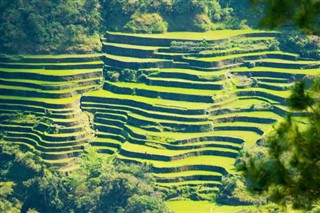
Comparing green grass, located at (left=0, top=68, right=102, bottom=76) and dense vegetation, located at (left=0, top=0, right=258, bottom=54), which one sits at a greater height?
dense vegetation, located at (left=0, top=0, right=258, bottom=54)

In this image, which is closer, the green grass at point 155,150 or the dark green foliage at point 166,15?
the green grass at point 155,150

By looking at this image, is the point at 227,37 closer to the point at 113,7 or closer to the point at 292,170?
the point at 113,7

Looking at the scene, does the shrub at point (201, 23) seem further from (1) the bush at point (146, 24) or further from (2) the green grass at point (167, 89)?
(2) the green grass at point (167, 89)

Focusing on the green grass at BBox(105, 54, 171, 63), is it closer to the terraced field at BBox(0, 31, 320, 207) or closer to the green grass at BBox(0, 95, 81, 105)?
the terraced field at BBox(0, 31, 320, 207)

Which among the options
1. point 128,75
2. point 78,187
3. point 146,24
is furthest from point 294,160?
point 146,24

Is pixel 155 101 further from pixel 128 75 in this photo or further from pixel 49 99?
pixel 49 99

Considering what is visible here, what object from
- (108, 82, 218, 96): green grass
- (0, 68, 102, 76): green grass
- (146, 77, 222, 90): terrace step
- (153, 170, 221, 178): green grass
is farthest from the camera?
(0, 68, 102, 76): green grass

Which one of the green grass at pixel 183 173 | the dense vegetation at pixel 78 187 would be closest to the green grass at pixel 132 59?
the dense vegetation at pixel 78 187

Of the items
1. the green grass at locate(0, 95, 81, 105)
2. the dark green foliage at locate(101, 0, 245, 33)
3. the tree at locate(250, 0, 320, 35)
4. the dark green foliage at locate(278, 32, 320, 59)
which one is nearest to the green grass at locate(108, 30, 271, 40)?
the dark green foliage at locate(101, 0, 245, 33)
